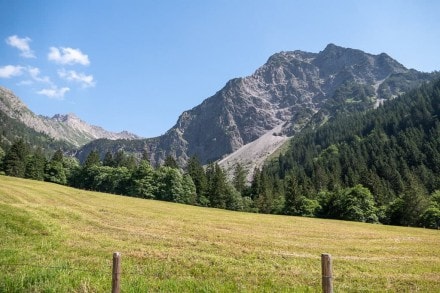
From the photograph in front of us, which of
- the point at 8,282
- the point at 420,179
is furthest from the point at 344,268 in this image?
the point at 420,179

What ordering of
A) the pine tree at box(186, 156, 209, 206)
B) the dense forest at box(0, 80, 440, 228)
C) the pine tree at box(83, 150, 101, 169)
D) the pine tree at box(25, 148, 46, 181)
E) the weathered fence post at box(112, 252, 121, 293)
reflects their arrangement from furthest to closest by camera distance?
1. the pine tree at box(83, 150, 101, 169)
2. the pine tree at box(25, 148, 46, 181)
3. the pine tree at box(186, 156, 209, 206)
4. the dense forest at box(0, 80, 440, 228)
5. the weathered fence post at box(112, 252, 121, 293)

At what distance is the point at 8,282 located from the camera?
13.6 metres

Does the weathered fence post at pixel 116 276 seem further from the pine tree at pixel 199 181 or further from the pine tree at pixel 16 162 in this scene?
the pine tree at pixel 16 162

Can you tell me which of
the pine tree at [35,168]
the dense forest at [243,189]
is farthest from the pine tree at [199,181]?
the pine tree at [35,168]

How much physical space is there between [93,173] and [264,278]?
12865 cm

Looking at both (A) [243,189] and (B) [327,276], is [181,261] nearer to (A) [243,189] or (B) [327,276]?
(B) [327,276]

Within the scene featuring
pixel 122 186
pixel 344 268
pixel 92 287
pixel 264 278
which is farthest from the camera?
pixel 122 186

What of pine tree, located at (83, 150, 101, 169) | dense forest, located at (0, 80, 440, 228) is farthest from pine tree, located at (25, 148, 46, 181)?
pine tree, located at (83, 150, 101, 169)

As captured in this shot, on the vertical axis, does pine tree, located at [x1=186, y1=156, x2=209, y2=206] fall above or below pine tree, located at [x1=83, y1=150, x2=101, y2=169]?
below

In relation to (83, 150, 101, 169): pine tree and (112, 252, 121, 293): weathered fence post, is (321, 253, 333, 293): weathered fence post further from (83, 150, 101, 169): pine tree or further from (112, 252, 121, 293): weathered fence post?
(83, 150, 101, 169): pine tree

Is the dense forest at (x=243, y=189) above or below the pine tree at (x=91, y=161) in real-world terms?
below

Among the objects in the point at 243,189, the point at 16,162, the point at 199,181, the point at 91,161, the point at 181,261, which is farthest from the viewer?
the point at 243,189

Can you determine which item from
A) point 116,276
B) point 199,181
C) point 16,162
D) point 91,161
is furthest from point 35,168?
point 116,276

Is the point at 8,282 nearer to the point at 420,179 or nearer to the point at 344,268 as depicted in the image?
the point at 344,268
